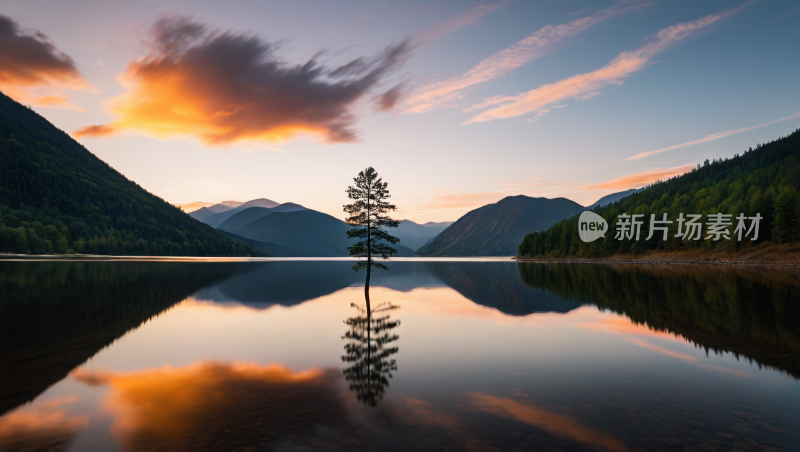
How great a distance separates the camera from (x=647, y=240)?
533 ft

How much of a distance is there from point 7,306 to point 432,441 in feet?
142

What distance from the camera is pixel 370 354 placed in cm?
2123

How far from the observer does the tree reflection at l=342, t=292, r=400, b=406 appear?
603 inches

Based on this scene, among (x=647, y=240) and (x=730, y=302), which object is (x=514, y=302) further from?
(x=647, y=240)

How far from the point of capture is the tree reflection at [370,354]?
15328mm

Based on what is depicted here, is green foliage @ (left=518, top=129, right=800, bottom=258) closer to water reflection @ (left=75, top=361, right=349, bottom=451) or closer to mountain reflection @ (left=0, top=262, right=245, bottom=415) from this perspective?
water reflection @ (left=75, top=361, right=349, bottom=451)

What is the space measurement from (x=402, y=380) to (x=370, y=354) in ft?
17.0

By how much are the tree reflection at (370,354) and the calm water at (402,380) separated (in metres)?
0.14
